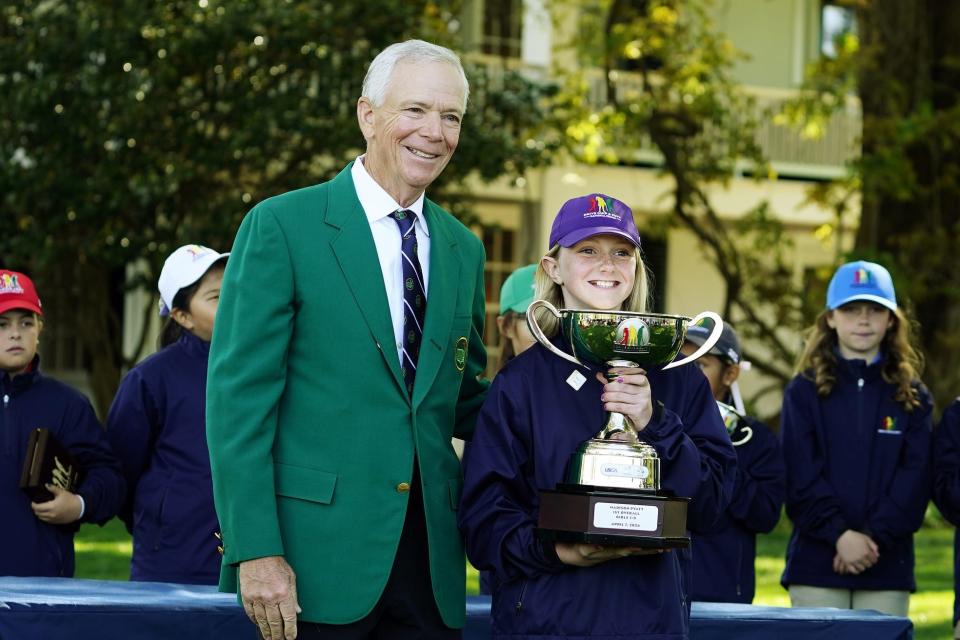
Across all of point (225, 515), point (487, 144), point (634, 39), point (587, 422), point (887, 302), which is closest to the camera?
point (225, 515)

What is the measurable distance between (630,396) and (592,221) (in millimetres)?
523

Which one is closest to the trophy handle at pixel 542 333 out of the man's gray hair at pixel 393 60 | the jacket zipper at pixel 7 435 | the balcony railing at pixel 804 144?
the man's gray hair at pixel 393 60

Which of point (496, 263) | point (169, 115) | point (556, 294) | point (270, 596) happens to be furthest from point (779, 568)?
point (496, 263)

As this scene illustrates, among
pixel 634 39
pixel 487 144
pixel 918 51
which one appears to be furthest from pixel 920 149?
pixel 487 144

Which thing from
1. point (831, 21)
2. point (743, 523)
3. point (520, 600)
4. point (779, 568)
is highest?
point (831, 21)

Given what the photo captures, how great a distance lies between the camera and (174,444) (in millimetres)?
5090

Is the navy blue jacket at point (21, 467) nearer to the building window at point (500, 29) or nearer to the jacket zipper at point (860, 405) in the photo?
the jacket zipper at point (860, 405)

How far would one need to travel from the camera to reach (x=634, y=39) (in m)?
13.5

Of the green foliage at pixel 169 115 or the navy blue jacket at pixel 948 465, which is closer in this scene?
the navy blue jacket at pixel 948 465

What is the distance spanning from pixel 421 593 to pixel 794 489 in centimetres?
286

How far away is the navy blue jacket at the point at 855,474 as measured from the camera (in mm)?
5730

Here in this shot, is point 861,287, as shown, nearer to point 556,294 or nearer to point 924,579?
point 556,294

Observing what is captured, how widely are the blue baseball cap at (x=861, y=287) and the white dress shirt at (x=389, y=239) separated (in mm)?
2831

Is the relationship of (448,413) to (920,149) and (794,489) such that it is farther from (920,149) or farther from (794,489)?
(920,149)
